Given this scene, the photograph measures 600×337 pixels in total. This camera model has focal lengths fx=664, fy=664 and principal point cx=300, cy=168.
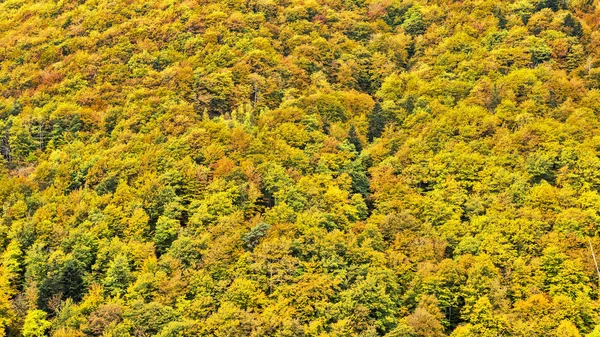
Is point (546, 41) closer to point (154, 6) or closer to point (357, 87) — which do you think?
point (357, 87)

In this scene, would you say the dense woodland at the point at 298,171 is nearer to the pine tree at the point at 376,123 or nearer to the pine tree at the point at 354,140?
the pine tree at the point at 354,140

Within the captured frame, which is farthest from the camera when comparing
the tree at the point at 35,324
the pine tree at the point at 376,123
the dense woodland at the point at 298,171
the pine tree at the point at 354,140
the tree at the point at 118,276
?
the pine tree at the point at 376,123

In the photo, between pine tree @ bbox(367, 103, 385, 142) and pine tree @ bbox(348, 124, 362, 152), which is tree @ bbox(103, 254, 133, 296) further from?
pine tree @ bbox(367, 103, 385, 142)

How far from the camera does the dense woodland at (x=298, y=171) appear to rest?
64562mm

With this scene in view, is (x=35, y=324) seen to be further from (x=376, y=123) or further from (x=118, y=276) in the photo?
(x=376, y=123)

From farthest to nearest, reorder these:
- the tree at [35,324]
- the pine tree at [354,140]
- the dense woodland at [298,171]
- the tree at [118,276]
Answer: the pine tree at [354,140] → the tree at [118,276] → the dense woodland at [298,171] → the tree at [35,324]

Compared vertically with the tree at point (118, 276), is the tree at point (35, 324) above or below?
below

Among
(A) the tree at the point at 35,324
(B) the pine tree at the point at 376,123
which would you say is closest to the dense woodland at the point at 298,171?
(A) the tree at the point at 35,324

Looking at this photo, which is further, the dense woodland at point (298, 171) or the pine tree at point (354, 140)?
the pine tree at point (354, 140)

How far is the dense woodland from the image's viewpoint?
64562 millimetres

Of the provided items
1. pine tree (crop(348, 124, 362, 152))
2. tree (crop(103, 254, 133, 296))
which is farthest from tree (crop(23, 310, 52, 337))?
pine tree (crop(348, 124, 362, 152))

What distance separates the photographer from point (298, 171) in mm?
85062

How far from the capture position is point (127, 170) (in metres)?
84.9

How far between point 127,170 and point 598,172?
189 ft
